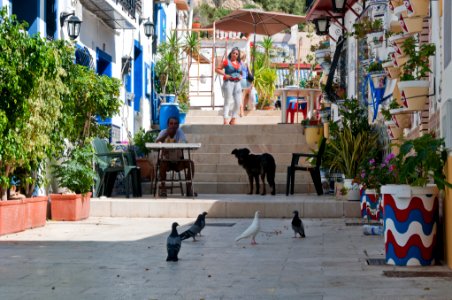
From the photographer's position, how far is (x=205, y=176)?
2033cm

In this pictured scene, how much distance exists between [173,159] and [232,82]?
24.1 ft

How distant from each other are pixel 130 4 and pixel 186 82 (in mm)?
6211

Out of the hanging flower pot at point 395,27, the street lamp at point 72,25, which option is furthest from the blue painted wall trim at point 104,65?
the hanging flower pot at point 395,27

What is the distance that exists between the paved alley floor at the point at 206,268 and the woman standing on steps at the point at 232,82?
432 inches

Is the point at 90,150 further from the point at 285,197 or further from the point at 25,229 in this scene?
the point at 285,197

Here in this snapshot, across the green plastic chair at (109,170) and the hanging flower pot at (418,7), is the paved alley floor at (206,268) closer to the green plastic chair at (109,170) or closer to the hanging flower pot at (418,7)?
the hanging flower pot at (418,7)

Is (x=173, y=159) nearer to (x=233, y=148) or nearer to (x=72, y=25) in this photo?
(x=72, y=25)

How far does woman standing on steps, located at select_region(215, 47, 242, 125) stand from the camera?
79.3 ft

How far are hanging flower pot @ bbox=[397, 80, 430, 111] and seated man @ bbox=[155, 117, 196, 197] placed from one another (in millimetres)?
7271

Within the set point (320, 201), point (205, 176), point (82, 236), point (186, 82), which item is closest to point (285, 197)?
point (320, 201)

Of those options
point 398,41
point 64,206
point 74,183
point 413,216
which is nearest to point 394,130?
point 398,41

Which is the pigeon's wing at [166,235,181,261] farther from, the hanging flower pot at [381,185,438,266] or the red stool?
the red stool

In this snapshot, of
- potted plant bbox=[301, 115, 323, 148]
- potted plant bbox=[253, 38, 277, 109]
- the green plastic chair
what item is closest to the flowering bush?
the green plastic chair

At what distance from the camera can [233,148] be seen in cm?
2172
